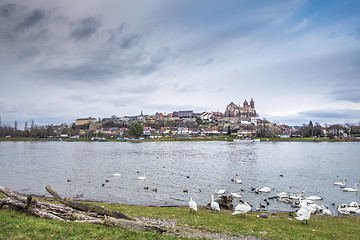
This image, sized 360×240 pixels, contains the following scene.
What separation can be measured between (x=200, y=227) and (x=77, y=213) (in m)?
6.47

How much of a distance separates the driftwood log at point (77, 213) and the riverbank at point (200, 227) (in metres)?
0.35

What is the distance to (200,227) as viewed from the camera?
12883 millimetres

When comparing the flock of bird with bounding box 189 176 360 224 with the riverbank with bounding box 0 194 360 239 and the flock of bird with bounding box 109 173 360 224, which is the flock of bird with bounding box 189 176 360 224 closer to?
the flock of bird with bounding box 109 173 360 224

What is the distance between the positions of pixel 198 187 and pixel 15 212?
64.0 ft

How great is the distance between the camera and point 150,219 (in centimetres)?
1448

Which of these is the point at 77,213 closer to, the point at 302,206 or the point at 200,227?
the point at 200,227

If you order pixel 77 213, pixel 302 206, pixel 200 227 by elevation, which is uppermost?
pixel 77 213

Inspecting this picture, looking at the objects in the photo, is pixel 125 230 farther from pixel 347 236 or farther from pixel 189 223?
pixel 347 236

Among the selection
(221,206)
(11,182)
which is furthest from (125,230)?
(11,182)

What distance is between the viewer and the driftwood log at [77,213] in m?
9.82

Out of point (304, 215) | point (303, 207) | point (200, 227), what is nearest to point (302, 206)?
point (303, 207)

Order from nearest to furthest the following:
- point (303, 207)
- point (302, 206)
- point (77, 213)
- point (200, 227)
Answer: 1. point (77, 213)
2. point (200, 227)
3. point (303, 207)
4. point (302, 206)

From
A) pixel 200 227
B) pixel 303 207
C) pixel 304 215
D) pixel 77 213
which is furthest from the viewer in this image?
pixel 303 207

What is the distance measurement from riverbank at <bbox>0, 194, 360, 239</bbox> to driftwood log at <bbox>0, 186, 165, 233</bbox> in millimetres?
352
